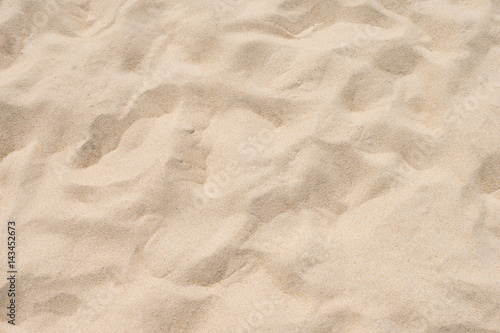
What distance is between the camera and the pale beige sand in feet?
4.92

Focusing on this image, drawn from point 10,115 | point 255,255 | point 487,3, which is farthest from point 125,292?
point 487,3

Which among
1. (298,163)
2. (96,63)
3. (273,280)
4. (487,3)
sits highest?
(487,3)

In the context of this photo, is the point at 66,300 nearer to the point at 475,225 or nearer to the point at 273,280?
the point at 273,280

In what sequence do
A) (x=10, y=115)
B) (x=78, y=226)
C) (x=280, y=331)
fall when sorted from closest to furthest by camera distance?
1. (x=280, y=331)
2. (x=78, y=226)
3. (x=10, y=115)

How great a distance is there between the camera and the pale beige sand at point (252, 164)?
1.50m

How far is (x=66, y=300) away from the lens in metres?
1.55

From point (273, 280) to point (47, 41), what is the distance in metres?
1.49

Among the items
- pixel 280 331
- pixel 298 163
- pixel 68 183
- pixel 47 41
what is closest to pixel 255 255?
pixel 280 331

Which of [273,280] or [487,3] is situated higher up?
[487,3]

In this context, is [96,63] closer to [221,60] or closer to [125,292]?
[221,60]

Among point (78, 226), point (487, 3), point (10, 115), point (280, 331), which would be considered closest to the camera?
point (280, 331)

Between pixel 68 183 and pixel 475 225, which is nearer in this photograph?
pixel 475 225

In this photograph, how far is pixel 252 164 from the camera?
1687 millimetres

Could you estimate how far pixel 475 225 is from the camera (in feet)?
5.13
